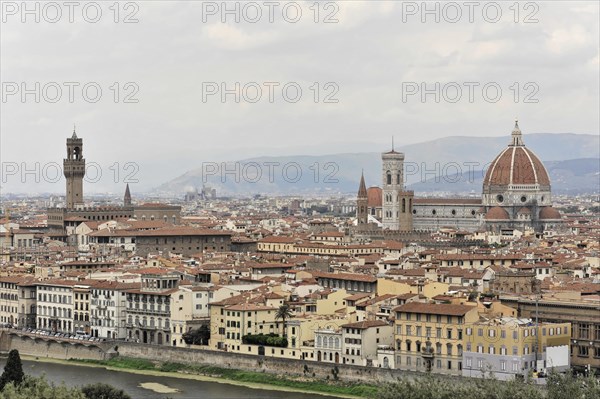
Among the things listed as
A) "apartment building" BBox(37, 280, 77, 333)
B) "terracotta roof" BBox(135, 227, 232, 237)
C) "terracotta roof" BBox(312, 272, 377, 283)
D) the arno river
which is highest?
"terracotta roof" BBox(135, 227, 232, 237)

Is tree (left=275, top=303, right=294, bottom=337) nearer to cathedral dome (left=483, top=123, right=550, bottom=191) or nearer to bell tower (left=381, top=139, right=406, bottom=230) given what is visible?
bell tower (left=381, top=139, right=406, bottom=230)

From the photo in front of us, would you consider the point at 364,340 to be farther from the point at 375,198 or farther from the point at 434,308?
the point at 375,198

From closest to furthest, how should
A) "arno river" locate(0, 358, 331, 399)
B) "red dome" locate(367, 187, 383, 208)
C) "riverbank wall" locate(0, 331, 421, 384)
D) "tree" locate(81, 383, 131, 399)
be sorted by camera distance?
"tree" locate(81, 383, 131, 399)
"arno river" locate(0, 358, 331, 399)
"riverbank wall" locate(0, 331, 421, 384)
"red dome" locate(367, 187, 383, 208)

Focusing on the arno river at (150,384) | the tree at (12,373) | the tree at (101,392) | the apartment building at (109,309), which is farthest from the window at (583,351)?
the apartment building at (109,309)

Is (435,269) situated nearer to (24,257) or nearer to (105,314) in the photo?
(105,314)

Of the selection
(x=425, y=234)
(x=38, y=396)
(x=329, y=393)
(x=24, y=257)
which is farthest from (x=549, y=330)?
(x=425, y=234)

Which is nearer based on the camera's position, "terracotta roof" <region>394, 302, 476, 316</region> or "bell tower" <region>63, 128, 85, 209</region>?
"terracotta roof" <region>394, 302, 476, 316</region>

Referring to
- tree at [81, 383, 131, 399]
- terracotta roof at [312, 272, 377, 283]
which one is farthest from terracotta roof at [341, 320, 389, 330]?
tree at [81, 383, 131, 399]

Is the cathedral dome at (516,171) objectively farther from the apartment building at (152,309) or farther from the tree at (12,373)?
the tree at (12,373)
